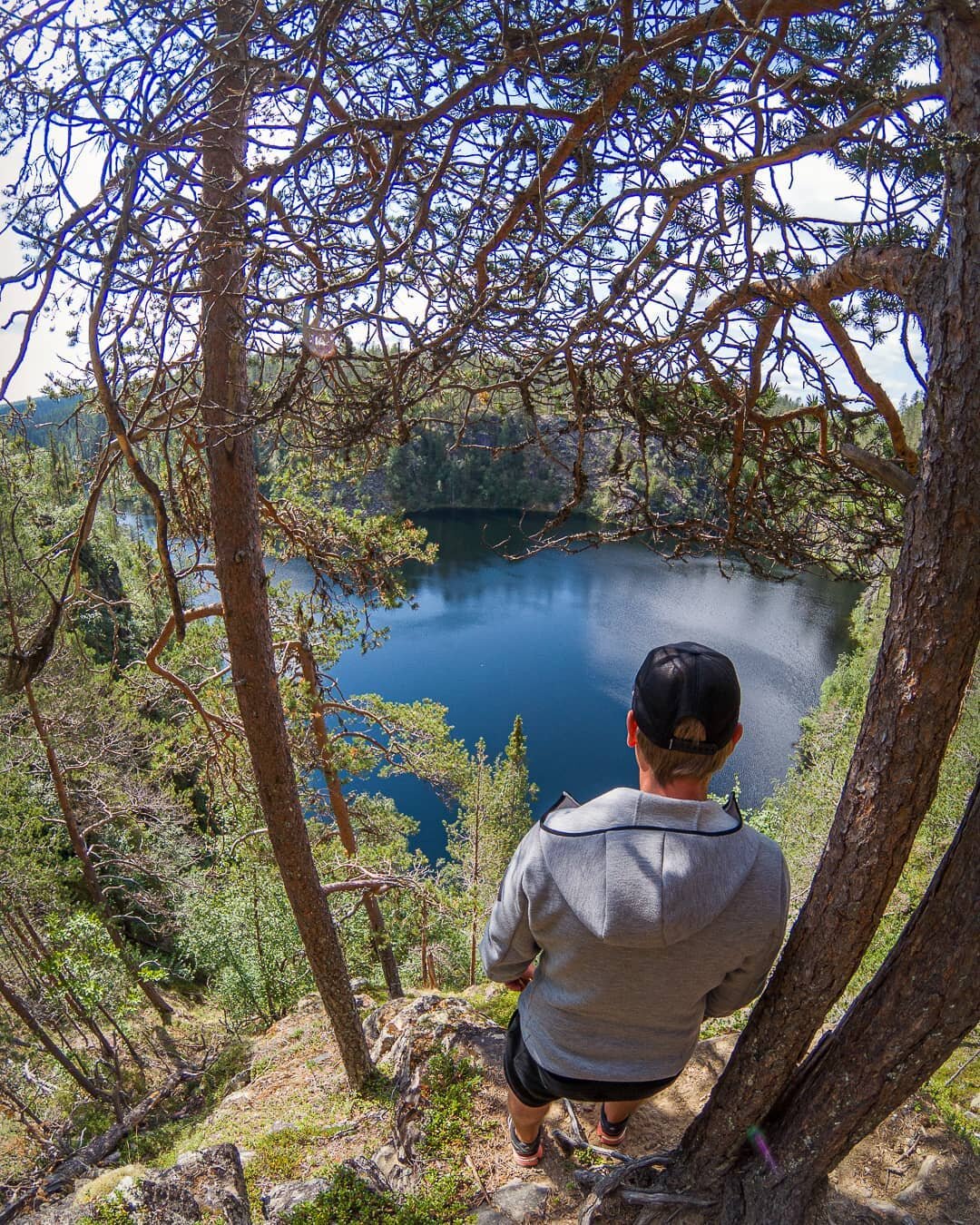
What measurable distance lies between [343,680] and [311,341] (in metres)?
19.6

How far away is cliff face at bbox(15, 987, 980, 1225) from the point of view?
2.15 m

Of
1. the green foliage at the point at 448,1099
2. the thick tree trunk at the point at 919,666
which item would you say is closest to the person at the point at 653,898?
the thick tree trunk at the point at 919,666

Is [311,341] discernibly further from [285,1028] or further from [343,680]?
[343,680]

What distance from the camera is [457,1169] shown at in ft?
7.84

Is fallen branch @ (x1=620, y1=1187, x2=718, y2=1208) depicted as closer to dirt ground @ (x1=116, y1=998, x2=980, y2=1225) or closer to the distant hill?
dirt ground @ (x1=116, y1=998, x2=980, y2=1225)

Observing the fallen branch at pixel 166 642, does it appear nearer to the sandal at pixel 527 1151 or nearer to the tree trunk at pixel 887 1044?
the sandal at pixel 527 1151

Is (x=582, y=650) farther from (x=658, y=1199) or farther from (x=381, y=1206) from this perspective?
(x=658, y=1199)

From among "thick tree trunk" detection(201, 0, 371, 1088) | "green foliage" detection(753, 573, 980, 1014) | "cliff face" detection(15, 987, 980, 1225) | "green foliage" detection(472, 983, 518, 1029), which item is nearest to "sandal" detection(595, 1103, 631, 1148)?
"cliff face" detection(15, 987, 980, 1225)

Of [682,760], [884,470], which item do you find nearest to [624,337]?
[884,470]

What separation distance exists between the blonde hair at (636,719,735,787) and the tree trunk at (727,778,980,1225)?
1.63ft

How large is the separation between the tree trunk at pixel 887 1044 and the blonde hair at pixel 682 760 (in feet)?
1.63

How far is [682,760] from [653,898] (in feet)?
0.85

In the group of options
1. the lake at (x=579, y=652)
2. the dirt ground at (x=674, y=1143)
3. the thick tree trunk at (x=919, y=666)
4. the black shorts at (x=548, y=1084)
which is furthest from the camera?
the lake at (x=579, y=652)

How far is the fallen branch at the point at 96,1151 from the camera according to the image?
4789 millimetres
